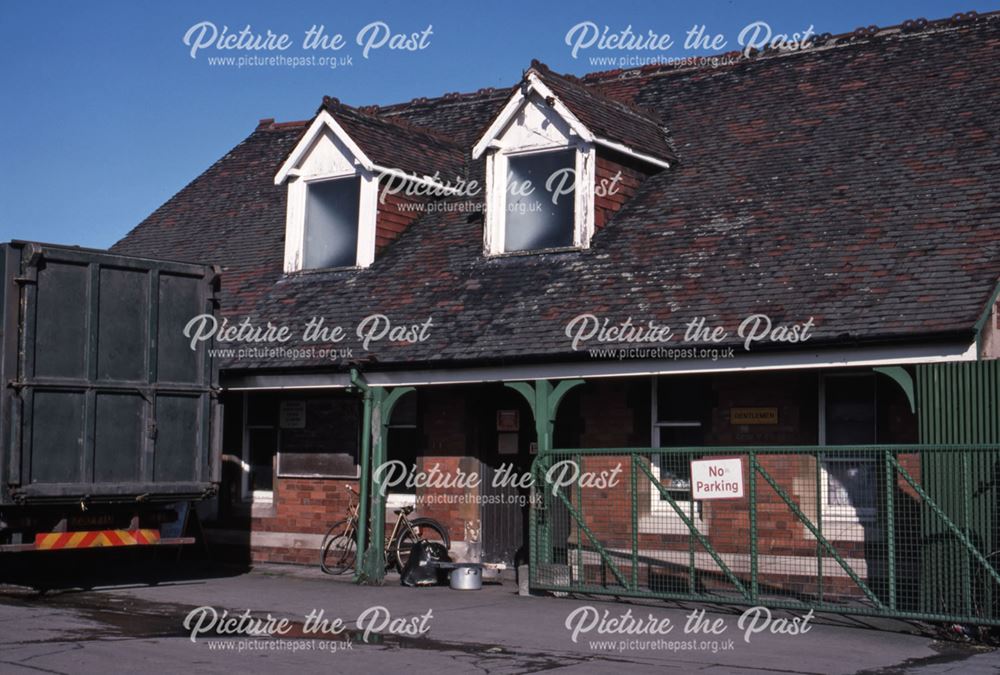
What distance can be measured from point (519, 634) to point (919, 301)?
5.07 m

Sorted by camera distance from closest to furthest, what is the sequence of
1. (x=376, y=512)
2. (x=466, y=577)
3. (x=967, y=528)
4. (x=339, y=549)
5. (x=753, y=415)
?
(x=967, y=528)
(x=753, y=415)
(x=466, y=577)
(x=376, y=512)
(x=339, y=549)

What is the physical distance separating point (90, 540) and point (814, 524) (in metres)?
7.76

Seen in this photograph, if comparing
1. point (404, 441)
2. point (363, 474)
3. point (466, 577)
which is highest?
point (404, 441)

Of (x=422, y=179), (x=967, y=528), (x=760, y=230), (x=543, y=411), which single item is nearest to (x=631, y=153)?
(x=760, y=230)

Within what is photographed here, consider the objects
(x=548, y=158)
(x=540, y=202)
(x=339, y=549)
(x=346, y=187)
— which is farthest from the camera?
(x=346, y=187)

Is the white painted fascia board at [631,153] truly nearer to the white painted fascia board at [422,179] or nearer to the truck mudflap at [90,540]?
the white painted fascia board at [422,179]

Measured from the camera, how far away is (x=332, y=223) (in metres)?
18.9

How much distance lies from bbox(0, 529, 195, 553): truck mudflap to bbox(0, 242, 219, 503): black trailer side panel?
1.39ft

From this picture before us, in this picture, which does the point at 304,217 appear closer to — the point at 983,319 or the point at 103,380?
the point at 103,380

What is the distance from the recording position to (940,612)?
37.3 feet

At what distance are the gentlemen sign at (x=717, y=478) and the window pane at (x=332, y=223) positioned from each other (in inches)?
298

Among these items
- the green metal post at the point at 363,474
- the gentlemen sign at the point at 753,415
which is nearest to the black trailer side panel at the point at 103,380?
the green metal post at the point at 363,474

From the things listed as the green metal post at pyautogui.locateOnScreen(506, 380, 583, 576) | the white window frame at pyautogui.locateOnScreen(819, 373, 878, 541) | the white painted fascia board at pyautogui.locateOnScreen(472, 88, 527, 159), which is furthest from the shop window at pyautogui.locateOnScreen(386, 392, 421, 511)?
the white window frame at pyautogui.locateOnScreen(819, 373, 878, 541)

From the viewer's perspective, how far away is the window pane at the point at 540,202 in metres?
16.9
